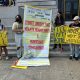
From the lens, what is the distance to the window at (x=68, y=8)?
21.0 m

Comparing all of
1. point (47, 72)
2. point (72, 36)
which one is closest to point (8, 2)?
point (72, 36)

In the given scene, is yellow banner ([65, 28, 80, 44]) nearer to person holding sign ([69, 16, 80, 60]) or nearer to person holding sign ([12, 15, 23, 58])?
person holding sign ([69, 16, 80, 60])

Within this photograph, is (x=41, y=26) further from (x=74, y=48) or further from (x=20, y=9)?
(x=20, y=9)

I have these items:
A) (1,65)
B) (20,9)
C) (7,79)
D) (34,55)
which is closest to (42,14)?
(34,55)

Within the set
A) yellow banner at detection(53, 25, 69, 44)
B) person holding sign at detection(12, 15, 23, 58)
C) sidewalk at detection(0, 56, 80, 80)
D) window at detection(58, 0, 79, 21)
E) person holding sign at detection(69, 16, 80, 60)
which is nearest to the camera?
sidewalk at detection(0, 56, 80, 80)

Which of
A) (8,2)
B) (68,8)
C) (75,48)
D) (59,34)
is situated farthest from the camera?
(8,2)

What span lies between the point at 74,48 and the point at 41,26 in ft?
4.78

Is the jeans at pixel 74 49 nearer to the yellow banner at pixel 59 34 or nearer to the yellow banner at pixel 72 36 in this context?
the yellow banner at pixel 72 36

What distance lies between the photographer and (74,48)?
13367 millimetres

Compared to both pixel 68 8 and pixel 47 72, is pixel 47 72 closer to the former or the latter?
pixel 47 72

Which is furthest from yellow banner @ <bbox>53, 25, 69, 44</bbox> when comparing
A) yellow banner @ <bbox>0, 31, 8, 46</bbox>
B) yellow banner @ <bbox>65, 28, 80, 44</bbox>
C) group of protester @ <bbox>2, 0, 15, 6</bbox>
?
group of protester @ <bbox>2, 0, 15, 6</bbox>

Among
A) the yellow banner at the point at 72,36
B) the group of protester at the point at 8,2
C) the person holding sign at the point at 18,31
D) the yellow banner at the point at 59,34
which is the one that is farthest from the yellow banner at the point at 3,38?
the group of protester at the point at 8,2

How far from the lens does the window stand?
827 inches

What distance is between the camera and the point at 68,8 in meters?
21.1
